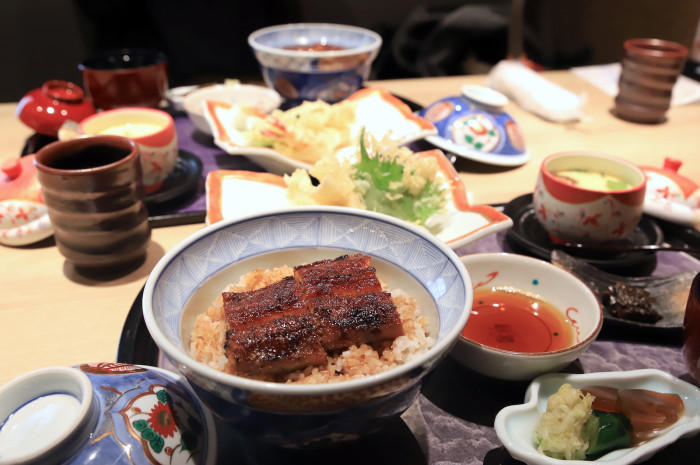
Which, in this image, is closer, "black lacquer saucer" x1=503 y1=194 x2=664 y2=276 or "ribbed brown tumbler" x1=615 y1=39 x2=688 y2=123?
"black lacquer saucer" x1=503 y1=194 x2=664 y2=276

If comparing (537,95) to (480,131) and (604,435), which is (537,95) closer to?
(480,131)

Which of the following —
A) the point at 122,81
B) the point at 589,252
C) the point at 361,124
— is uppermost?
the point at 122,81

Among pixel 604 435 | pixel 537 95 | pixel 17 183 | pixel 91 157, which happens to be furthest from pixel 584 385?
pixel 537 95

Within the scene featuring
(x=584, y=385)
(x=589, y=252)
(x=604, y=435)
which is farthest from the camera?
(x=589, y=252)

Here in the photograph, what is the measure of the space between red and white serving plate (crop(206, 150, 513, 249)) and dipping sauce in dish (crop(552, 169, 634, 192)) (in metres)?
0.36

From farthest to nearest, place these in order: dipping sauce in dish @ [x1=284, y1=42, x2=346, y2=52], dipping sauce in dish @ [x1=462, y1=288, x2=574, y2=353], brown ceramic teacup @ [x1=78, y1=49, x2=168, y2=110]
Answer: dipping sauce in dish @ [x1=284, y1=42, x2=346, y2=52] → brown ceramic teacup @ [x1=78, y1=49, x2=168, y2=110] → dipping sauce in dish @ [x1=462, y1=288, x2=574, y2=353]

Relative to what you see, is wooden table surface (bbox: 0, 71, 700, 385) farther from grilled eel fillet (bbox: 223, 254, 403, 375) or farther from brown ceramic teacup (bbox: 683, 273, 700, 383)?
brown ceramic teacup (bbox: 683, 273, 700, 383)

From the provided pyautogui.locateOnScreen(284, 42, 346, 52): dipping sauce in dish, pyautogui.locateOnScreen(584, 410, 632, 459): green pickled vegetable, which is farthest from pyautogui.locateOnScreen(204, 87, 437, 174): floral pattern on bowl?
pyautogui.locateOnScreen(584, 410, 632, 459): green pickled vegetable

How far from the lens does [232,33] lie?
394 cm

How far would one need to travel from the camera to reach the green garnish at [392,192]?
1.58m

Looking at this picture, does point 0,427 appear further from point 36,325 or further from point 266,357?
point 36,325

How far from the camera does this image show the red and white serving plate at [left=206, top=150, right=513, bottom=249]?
56.5 inches

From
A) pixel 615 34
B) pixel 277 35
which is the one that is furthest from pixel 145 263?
pixel 615 34

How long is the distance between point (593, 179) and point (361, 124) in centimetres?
102
